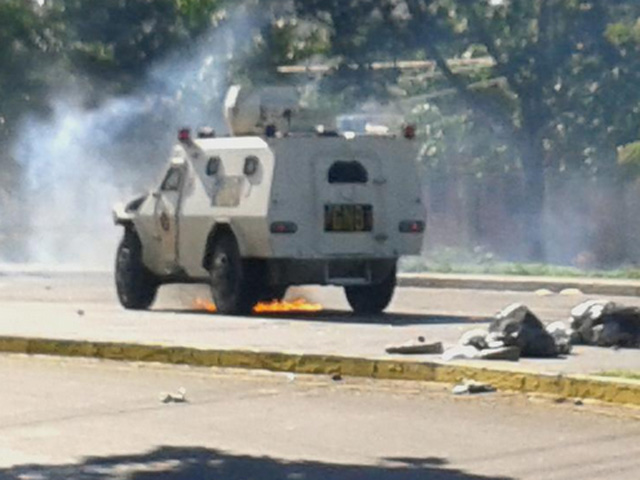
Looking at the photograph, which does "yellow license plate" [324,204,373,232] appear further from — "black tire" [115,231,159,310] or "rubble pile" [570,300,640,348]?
"rubble pile" [570,300,640,348]

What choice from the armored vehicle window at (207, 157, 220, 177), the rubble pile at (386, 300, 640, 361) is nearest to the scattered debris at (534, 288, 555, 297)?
the armored vehicle window at (207, 157, 220, 177)

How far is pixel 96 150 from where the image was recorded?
47844mm

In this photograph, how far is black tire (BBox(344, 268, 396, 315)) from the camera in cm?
2208

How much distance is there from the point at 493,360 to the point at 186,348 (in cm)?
266

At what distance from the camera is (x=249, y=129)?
2180 centimetres

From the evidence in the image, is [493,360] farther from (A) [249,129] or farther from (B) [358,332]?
(A) [249,129]

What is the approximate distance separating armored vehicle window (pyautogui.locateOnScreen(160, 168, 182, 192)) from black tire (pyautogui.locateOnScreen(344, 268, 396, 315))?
2.12 metres

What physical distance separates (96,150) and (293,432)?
36.2 metres

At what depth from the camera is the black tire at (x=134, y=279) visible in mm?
22922

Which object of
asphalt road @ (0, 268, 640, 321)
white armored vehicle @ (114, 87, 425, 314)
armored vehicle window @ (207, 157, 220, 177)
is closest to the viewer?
white armored vehicle @ (114, 87, 425, 314)

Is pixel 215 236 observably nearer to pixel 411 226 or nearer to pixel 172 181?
pixel 172 181

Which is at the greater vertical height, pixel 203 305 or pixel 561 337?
pixel 203 305

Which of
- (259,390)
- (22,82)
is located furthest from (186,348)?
(22,82)

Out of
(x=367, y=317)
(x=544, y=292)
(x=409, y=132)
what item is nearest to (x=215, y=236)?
(x=367, y=317)
